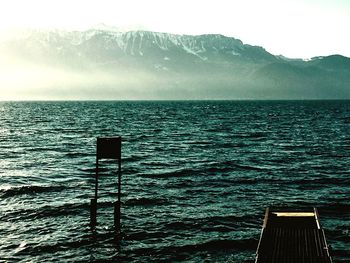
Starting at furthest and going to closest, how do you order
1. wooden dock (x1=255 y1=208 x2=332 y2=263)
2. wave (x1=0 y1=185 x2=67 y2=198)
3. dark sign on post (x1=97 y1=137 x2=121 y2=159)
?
1. wave (x1=0 y1=185 x2=67 y2=198)
2. dark sign on post (x1=97 y1=137 x2=121 y2=159)
3. wooden dock (x1=255 y1=208 x2=332 y2=263)

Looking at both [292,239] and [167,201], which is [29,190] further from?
[292,239]

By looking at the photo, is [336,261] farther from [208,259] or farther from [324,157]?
[324,157]

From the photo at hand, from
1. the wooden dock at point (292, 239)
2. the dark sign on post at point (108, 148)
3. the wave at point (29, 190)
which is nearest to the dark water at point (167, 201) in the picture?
the wave at point (29, 190)

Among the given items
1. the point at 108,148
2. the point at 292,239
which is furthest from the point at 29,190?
the point at 292,239

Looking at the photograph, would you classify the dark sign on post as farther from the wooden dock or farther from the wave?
the wave

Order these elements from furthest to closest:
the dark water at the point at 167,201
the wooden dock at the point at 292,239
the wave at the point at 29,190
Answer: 1. the wave at the point at 29,190
2. the dark water at the point at 167,201
3. the wooden dock at the point at 292,239

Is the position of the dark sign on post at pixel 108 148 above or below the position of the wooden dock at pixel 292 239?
above

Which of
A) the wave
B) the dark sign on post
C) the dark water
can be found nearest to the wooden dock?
the dark water

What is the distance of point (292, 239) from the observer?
1756cm

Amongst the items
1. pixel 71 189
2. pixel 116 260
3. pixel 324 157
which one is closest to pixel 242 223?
pixel 116 260

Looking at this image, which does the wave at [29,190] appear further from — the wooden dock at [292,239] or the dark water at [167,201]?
the wooden dock at [292,239]

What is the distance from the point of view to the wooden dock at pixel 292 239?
15.6m

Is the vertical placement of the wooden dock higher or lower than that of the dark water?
higher

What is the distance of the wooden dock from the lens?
51.3 feet
